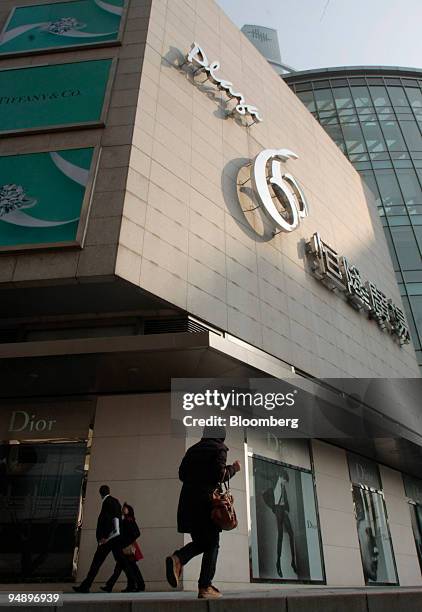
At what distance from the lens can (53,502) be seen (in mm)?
8305

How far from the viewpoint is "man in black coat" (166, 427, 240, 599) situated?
4.33 metres

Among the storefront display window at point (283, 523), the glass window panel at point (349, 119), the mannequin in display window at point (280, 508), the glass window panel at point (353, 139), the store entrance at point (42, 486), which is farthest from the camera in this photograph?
the glass window panel at point (349, 119)

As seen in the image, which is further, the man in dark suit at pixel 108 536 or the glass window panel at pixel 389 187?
the glass window panel at pixel 389 187

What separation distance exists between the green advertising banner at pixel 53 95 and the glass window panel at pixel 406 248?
20.3 meters

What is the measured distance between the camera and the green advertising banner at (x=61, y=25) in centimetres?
1164

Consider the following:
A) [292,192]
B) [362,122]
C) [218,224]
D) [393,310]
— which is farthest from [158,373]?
[362,122]

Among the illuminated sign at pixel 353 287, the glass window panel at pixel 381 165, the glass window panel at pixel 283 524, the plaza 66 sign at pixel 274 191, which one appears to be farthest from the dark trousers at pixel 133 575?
the glass window panel at pixel 381 165

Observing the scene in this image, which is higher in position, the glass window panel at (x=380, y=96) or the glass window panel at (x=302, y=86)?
the glass window panel at (x=302, y=86)

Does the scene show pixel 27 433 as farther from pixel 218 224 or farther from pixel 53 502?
pixel 218 224

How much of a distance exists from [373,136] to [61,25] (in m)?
25.2

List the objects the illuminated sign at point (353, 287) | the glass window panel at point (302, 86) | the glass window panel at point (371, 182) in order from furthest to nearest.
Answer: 1. the glass window panel at point (302, 86)
2. the glass window panel at point (371, 182)
3. the illuminated sign at point (353, 287)

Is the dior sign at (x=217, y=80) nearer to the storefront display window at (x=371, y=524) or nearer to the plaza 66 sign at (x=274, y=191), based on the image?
the plaza 66 sign at (x=274, y=191)

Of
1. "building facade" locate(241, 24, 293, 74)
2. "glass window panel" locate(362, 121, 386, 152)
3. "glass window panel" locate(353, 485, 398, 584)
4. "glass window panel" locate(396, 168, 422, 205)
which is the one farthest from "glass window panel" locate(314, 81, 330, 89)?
"building facade" locate(241, 24, 293, 74)

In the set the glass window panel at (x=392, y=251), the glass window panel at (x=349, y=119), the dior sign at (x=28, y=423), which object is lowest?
the dior sign at (x=28, y=423)
